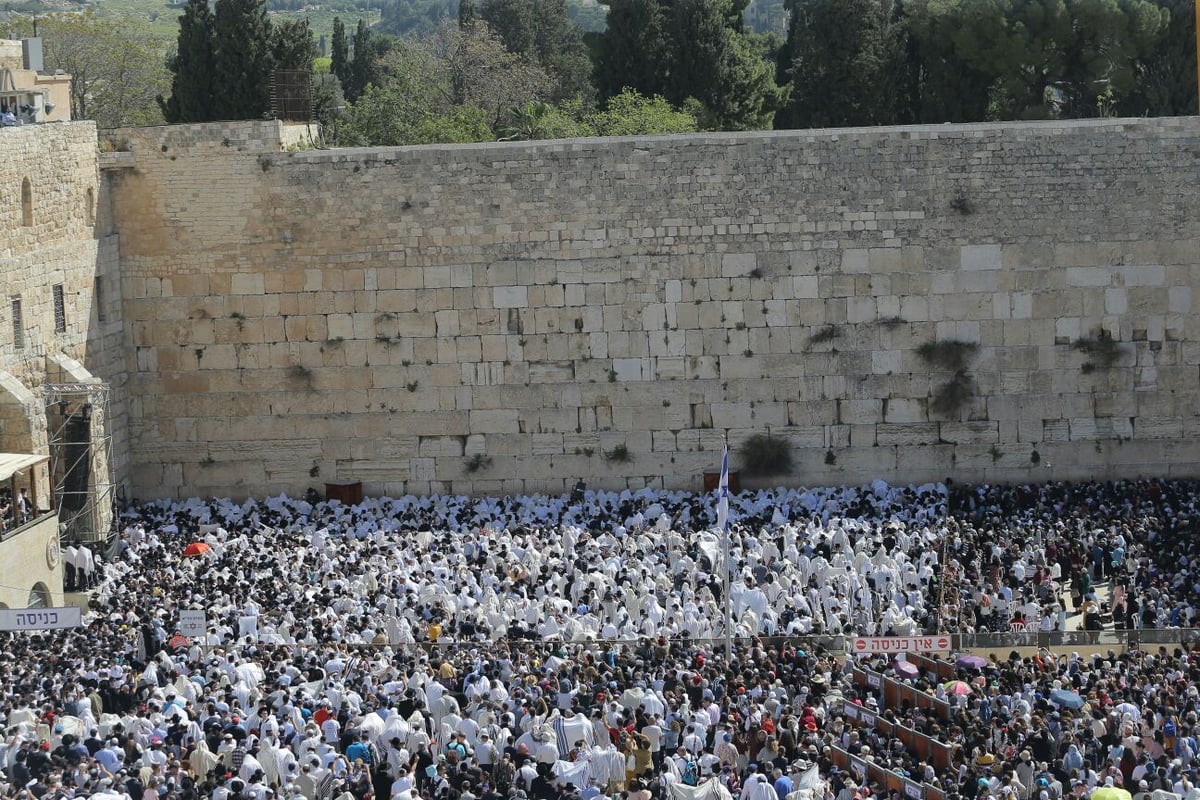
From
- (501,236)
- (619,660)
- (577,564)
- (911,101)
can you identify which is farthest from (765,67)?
(619,660)

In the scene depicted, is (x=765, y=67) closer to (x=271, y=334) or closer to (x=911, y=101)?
(x=911, y=101)

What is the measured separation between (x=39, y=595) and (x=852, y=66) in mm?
21619

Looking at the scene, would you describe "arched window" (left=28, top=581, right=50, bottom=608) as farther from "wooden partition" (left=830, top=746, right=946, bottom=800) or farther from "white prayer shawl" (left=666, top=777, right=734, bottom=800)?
→ "wooden partition" (left=830, top=746, right=946, bottom=800)

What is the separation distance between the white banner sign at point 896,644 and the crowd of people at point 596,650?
38 centimetres

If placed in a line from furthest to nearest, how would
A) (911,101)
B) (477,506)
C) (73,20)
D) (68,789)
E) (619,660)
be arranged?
1. (73,20)
2. (911,101)
3. (477,506)
4. (619,660)
5. (68,789)

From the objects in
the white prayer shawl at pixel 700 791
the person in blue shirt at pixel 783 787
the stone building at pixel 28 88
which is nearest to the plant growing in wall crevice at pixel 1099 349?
the person in blue shirt at pixel 783 787

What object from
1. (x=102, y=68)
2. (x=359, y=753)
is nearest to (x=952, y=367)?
(x=359, y=753)

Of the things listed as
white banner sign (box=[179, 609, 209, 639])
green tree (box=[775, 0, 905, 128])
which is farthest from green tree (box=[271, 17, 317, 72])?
white banner sign (box=[179, 609, 209, 639])

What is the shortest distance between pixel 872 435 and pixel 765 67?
14433 mm

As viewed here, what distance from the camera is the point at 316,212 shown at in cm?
3148

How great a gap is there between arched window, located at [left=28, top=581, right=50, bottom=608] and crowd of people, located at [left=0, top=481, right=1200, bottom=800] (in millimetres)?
903

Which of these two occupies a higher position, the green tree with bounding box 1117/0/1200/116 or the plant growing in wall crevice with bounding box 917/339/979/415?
the green tree with bounding box 1117/0/1200/116

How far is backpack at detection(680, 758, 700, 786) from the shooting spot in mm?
18703

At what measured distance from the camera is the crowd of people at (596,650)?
19.1 metres
